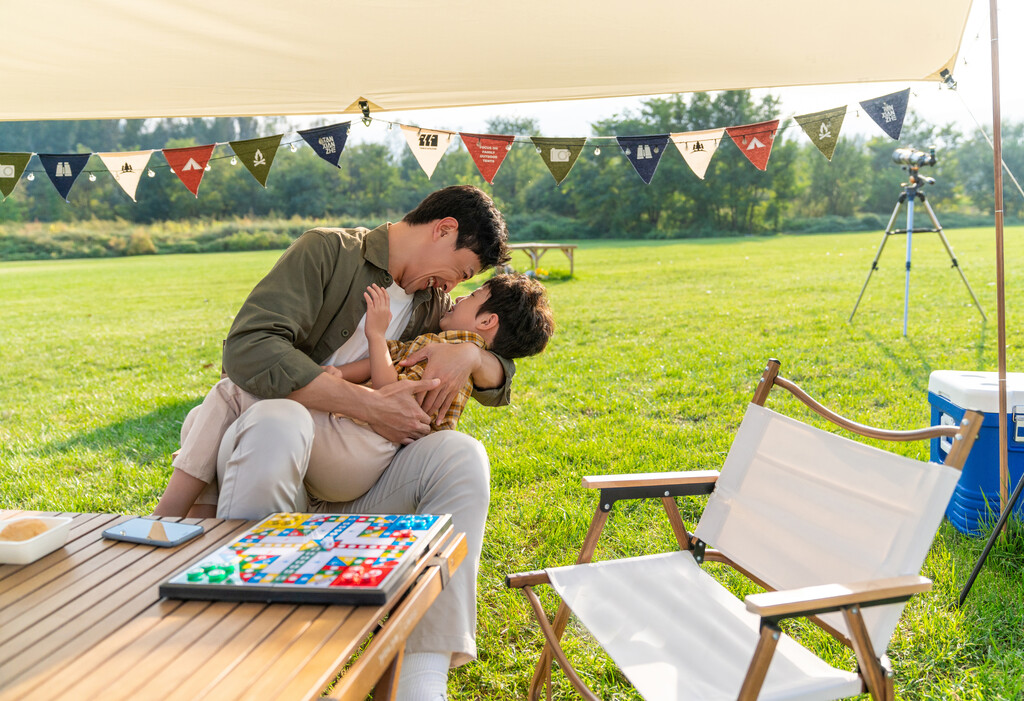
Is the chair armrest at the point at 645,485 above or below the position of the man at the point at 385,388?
below

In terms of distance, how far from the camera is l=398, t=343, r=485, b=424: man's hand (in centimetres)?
211

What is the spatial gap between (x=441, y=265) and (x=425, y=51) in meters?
0.87

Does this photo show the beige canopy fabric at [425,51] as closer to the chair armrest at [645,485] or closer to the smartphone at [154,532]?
the chair armrest at [645,485]

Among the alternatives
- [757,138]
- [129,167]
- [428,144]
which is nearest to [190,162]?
[129,167]

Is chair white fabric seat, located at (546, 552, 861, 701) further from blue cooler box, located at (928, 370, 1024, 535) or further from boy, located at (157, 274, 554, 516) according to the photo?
blue cooler box, located at (928, 370, 1024, 535)

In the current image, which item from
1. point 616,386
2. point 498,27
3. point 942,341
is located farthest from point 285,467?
point 942,341

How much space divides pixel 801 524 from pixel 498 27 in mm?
1798

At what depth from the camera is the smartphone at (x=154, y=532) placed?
145 cm

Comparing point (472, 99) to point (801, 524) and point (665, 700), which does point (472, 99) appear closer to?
point (801, 524)

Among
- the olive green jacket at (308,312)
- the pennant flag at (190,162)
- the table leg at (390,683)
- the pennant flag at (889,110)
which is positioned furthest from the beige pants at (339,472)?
the pennant flag at (889,110)

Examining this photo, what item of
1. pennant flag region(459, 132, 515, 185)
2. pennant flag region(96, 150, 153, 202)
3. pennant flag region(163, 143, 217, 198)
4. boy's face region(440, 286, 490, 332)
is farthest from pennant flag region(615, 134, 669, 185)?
pennant flag region(96, 150, 153, 202)

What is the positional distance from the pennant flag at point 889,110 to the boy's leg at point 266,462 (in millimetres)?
2578

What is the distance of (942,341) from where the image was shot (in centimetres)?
605

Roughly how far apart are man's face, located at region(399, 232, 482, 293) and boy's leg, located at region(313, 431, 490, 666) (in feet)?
1.81
